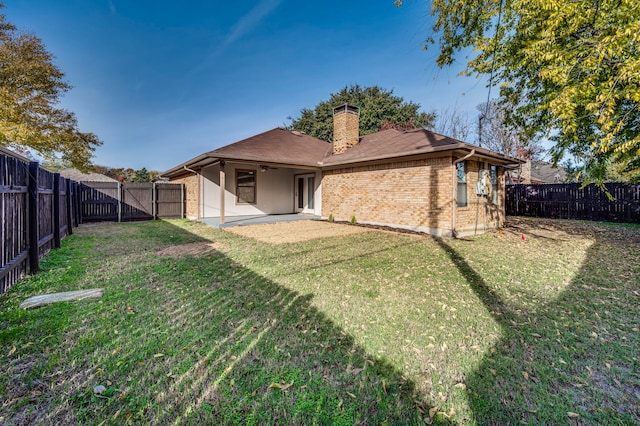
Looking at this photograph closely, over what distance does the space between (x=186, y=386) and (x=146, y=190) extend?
1352 cm

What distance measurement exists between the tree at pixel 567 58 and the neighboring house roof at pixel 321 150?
202 cm

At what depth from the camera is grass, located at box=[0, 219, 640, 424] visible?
1739 millimetres

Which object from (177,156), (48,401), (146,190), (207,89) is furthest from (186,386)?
(177,156)

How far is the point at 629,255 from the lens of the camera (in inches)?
233

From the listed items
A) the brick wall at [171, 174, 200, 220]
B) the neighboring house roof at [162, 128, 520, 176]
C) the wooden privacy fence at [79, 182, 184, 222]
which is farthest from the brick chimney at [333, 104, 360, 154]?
the wooden privacy fence at [79, 182, 184, 222]

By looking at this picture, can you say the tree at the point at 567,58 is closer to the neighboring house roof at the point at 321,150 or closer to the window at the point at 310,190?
the neighboring house roof at the point at 321,150

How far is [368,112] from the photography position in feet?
77.5

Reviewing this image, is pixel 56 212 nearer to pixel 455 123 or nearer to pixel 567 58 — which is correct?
pixel 567 58

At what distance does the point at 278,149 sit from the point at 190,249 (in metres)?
7.48

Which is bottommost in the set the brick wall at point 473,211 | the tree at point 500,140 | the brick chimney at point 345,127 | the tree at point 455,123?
the brick wall at point 473,211

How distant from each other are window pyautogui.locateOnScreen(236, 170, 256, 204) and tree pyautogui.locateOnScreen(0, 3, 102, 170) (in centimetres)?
1214

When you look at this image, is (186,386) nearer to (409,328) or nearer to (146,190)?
(409,328)

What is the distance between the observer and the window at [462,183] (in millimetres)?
8304

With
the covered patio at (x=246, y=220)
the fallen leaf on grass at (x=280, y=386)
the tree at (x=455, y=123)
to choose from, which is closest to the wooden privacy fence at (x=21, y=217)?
the fallen leaf on grass at (x=280, y=386)
